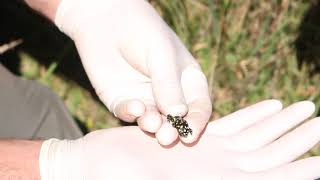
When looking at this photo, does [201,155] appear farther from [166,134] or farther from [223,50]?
[223,50]

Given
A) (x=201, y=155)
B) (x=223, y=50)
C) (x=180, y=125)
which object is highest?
(x=180, y=125)

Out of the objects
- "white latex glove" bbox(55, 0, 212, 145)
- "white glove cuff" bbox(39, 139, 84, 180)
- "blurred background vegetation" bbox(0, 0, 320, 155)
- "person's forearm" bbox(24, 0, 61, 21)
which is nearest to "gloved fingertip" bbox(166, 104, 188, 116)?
"white latex glove" bbox(55, 0, 212, 145)

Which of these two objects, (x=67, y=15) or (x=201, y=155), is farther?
(x=67, y=15)

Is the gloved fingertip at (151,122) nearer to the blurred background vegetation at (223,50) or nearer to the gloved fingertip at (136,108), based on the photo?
the gloved fingertip at (136,108)

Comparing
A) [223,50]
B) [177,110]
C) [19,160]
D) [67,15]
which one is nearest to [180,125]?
[177,110]

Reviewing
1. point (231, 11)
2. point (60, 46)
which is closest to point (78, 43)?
point (60, 46)

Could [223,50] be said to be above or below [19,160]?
below

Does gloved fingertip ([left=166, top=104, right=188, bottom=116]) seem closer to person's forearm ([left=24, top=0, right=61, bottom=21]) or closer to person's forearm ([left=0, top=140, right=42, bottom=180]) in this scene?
person's forearm ([left=0, top=140, right=42, bottom=180])
